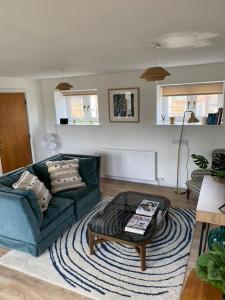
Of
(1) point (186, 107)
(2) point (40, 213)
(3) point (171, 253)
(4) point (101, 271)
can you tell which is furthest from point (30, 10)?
(1) point (186, 107)

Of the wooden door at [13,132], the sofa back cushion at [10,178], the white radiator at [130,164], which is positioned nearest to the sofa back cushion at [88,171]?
the sofa back cushion at [10,178]

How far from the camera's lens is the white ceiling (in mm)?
1403

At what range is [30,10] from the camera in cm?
144

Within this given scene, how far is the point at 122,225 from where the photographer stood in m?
2.72

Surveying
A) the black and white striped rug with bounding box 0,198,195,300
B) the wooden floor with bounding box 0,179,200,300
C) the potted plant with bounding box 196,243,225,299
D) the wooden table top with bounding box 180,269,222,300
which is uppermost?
the potted plant with bounding box 196,243,225,299

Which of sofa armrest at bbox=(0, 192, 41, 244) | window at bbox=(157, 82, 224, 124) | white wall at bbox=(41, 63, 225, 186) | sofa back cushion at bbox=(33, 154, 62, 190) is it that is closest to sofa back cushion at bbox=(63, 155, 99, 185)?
sofa back cushion at bbox=(33, 154, 62, 190)

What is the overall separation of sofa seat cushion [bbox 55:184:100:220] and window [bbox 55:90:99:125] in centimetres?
204

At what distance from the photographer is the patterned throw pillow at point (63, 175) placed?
3.59m

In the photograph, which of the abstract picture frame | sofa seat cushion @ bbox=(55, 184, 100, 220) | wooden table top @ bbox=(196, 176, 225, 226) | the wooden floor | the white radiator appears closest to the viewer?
wooden table top @ bbox=(196, 176, 225, 226)

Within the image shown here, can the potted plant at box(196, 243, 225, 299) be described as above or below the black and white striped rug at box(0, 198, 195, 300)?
above

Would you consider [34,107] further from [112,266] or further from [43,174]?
[112,266]

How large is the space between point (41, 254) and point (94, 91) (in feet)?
11.6

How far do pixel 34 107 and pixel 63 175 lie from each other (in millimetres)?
2573

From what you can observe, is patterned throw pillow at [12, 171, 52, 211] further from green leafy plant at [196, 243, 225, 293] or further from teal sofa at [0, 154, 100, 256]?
green leafy plant at [196, 243, 225, 293]
